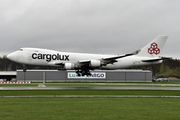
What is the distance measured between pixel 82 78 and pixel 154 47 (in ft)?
161

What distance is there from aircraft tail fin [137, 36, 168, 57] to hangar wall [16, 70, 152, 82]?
4770 centimetres

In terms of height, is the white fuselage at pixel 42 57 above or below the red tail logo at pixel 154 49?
below

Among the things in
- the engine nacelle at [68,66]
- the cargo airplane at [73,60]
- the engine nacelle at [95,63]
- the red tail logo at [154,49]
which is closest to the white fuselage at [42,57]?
the cargo airplane at [73,60]

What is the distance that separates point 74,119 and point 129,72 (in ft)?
303

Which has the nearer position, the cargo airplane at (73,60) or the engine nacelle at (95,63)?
the cargo airplane at (73,60)

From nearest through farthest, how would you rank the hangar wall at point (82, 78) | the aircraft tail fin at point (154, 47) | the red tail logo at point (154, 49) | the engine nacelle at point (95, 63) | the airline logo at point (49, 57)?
the airline logo at point (49, 57) → the engine nacelle at point (95, 63) → the aircraft tail fin at point (154, 47) → the red tail logo at point (154, 49) → the hangar wall at point (82, 78)

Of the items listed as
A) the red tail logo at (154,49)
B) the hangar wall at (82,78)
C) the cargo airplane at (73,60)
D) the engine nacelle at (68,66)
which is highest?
the red tail logo at (154,49)

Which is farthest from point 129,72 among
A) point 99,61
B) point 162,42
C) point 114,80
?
point 99,61

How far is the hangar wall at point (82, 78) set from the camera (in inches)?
4003

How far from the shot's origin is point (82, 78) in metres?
104

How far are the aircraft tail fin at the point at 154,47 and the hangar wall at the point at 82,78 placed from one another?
47.7 meters

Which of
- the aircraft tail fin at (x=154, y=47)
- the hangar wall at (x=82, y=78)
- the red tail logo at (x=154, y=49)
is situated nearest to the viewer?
the aircraft tail fin at (x=154, y=47)

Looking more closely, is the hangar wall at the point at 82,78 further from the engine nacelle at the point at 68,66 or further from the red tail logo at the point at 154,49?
the engine nacelle at the point at 68,66

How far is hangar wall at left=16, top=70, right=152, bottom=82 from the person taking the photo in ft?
334
